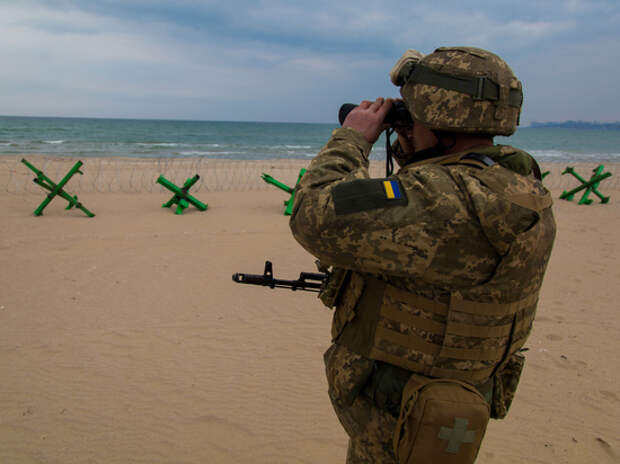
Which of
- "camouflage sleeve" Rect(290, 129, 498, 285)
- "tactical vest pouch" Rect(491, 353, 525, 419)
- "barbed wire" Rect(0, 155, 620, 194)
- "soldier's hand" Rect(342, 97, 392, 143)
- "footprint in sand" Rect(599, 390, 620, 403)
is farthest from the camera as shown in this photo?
"barbed wire" Rect(0, 155, 620, 194)

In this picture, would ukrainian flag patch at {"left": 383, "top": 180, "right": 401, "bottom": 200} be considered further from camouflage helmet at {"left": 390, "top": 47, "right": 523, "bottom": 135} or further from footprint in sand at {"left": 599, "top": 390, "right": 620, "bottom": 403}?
footprint in sand at {"left": 599, "top": 390, "right": 620, "bottom": 403}

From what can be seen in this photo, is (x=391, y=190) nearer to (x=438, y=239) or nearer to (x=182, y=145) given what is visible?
(x=438, y=239)

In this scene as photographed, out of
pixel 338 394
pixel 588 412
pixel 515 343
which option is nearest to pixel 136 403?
pixel 338 394

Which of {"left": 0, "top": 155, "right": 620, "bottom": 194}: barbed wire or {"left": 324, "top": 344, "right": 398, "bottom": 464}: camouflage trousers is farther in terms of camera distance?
{"left": 0, "top": 155, "right": 620, "bottom": 194}: barbed wire

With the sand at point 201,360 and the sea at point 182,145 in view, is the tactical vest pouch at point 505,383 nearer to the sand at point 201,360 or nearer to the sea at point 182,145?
the sand at point 201,360

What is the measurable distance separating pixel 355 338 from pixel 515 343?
56cm

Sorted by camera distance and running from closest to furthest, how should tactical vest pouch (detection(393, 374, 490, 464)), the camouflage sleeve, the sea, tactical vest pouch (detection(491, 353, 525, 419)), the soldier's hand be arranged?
the camouflage sleeve < tactical vest pouch (detection(393, 374, 490, 464)) < the soldier's hand < tactical vest pouch (detection(491, 353, 525, 419)) < the sea

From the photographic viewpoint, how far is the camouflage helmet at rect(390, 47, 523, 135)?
4.48ft

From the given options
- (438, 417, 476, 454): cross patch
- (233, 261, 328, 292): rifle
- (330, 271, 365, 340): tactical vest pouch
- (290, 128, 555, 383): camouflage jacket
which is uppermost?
(290, 128, 555, 383): camouflage jacket

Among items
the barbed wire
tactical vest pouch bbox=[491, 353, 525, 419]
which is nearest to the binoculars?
tactical vest pouch bbox=[491, 353, 525, 419]

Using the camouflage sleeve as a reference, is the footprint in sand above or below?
below

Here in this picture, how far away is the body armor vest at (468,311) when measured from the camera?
4.21 feet

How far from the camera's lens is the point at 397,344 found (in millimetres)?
1438

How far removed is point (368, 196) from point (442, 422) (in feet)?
2.45
